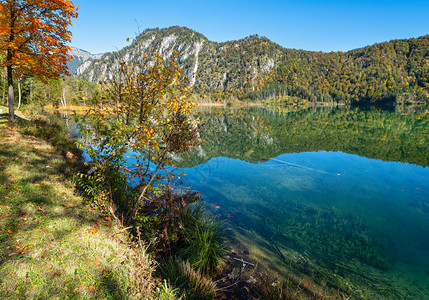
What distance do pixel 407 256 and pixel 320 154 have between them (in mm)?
16440

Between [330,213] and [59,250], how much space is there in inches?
459

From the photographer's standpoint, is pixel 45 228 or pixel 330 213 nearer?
pixel 45 228

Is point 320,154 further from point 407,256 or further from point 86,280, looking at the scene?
point 86,280

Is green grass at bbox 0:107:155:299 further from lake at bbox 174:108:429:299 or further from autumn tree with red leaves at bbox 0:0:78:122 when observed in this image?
autumn tree with red leaves at bbox 0:0:78:122

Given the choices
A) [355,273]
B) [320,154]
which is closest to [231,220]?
[355,273]

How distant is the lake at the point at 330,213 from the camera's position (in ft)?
22.8

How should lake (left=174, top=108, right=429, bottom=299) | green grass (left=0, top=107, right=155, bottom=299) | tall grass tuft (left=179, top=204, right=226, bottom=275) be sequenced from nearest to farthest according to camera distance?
green grass (left=0, top=107, right=155, bottom=299) → tall grass tuft (left=179, top=204, right=226, bottom=275) → lake (left=174, top=108, right=429, bottom=299)

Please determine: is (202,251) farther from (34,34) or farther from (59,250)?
(34,34)

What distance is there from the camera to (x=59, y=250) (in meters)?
4.80

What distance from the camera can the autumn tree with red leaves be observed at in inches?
516

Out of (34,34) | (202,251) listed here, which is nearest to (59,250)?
(202,251)

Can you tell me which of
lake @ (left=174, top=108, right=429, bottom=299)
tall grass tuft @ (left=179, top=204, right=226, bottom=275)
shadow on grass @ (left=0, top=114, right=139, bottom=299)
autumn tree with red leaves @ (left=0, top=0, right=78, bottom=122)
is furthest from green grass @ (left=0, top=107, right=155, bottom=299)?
autumn tree with red leaves @ (left=0, top=0, right=78, bottom=122)

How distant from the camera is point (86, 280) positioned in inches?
169

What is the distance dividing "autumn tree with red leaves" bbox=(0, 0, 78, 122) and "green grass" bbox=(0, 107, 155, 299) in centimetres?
984
